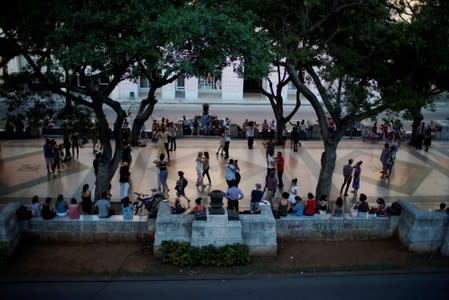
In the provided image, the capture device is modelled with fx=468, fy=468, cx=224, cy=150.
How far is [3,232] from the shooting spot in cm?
1091

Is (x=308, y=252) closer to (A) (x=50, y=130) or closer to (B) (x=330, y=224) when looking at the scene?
(B) (x=330, y=224)

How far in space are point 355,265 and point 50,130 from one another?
53.9ft

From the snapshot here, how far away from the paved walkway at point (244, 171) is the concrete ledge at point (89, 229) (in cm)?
338

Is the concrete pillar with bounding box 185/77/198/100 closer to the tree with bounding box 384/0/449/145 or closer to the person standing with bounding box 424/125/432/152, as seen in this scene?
the person standing with bounding box 424/125/432/152

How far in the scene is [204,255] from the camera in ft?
36.3

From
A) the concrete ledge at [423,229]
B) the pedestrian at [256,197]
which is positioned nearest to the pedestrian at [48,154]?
the pedestrian at [256,197]

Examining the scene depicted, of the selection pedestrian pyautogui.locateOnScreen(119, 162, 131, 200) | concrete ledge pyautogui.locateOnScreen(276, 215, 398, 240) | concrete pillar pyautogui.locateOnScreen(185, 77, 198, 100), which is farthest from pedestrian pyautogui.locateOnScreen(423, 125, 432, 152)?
concrete pillar pyautogui.locateOnScreen(185, 77, 198, 100)

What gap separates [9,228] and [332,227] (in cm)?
804

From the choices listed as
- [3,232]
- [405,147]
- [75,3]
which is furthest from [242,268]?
[405,147]

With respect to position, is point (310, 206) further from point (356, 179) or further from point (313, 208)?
point (356, 179)

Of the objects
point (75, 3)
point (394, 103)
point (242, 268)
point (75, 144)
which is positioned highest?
point (75, 3)

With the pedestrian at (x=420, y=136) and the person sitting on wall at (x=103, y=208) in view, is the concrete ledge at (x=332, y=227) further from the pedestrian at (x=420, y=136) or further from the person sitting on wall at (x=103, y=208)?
the pedestrian at (x=420, y=136)

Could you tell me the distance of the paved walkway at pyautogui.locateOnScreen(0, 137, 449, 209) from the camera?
1616 cm

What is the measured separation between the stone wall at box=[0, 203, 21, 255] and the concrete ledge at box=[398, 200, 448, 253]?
386 inches
